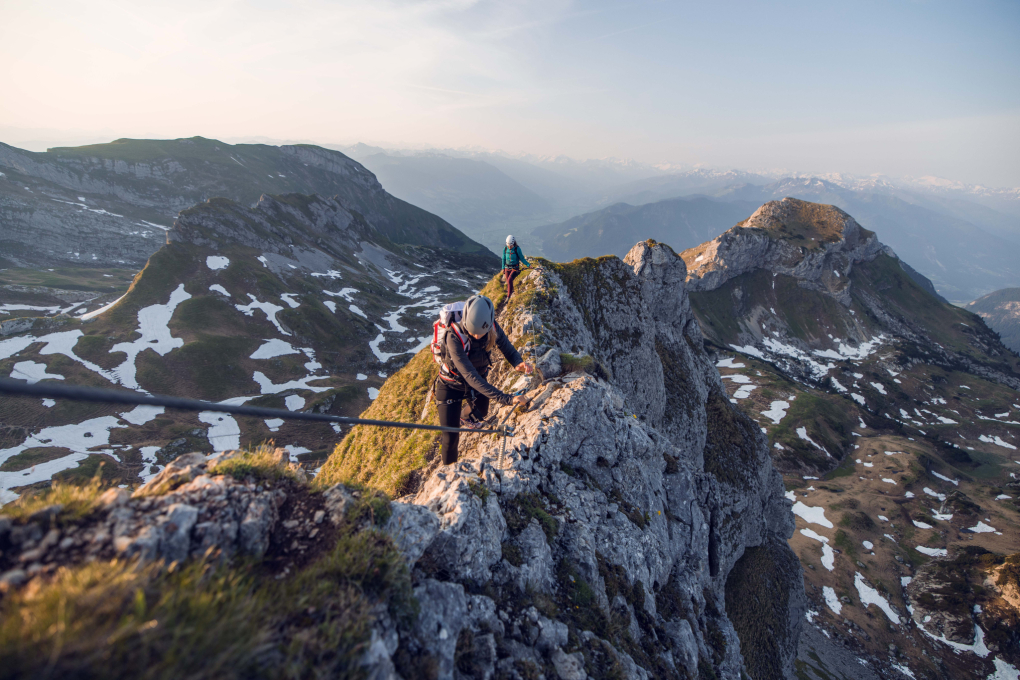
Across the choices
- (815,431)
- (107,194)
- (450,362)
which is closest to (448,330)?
(450,362)

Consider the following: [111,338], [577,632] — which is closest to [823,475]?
[577,632]

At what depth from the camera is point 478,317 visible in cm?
998

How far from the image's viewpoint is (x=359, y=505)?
5781mm

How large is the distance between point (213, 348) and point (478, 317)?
71.6 metres

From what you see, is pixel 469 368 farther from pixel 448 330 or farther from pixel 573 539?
pixel 573 539

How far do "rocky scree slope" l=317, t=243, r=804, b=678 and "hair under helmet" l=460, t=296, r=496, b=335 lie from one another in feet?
11.9

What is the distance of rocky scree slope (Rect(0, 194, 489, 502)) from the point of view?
143 ft

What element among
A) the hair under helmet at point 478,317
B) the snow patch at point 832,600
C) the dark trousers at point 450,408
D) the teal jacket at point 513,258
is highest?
the teal jacket at point 513,258

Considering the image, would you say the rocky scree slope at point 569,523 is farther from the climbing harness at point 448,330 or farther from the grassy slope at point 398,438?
Result: the climbing harness at point 448,330

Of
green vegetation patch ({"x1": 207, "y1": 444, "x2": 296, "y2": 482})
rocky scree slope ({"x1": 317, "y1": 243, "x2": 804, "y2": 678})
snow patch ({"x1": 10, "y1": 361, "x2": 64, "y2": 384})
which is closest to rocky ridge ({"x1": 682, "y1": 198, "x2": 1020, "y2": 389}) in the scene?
rocky scree slope ({"x1": 317, "y1": 243, "x2": 804, "y2": 678})

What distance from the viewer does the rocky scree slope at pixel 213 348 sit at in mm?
43438

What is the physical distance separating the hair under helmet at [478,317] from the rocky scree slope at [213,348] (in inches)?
584

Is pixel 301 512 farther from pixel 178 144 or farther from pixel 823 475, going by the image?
pixel 178 144

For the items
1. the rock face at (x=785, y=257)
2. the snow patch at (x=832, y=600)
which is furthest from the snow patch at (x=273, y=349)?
the rock face at (x=785, y=257)
